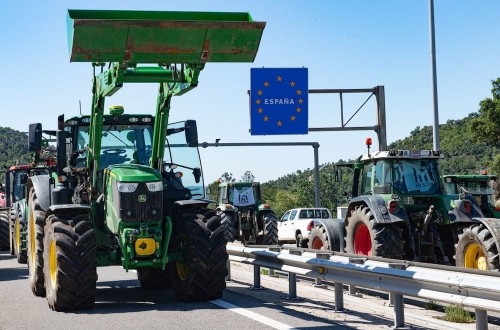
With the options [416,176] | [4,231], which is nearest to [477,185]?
[416,176]

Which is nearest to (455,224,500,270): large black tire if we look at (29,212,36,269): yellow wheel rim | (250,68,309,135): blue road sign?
(29,212,36,269): yellow wheel rim

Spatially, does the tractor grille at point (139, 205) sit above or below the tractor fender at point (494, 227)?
above

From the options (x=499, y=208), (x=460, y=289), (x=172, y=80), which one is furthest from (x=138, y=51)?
(x=499, y=208)

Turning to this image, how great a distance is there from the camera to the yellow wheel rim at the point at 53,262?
1070cm

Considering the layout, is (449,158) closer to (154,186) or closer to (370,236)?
(370,236)

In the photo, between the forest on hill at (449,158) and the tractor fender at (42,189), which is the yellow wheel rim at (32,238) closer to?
the tractor fender at (42,189)

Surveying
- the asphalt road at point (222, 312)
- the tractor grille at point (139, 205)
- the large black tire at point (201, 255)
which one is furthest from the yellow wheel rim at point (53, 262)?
the large black tire at point (201, 255)

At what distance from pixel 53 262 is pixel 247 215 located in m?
16.7

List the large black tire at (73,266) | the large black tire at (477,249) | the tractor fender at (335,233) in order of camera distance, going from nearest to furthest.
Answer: the large black tire at (73,266)
the large black tire at (477,249)
the tractor fender at (335,233)

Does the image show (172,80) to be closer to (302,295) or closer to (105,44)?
(105,44)

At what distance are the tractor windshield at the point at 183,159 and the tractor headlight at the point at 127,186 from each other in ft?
5.60

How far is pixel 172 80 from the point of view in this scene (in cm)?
1055

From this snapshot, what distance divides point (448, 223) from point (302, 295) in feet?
11.8

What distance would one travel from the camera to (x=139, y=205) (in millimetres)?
10641
